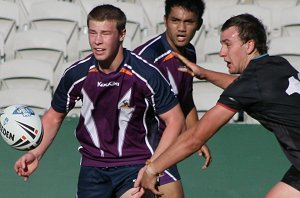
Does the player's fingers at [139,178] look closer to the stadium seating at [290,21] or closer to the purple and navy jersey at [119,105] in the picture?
the purple and navy jersey at [119,105]

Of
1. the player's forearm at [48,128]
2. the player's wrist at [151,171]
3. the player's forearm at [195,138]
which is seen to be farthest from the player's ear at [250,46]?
the player's forearm at [48,128]

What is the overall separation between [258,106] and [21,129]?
5.19ft

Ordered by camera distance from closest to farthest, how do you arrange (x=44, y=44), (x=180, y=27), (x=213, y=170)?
(x=180, y=27) < (x=213, y=170) < (x=44, y=44)

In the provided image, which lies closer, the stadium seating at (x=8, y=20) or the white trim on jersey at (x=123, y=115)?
the white trim on jersey at (x=123, y=115)

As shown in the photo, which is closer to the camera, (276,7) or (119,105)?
(119,105)

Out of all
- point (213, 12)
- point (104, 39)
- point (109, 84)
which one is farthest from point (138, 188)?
Result: point (213, 12)

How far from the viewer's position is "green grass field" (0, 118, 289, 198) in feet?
25.6

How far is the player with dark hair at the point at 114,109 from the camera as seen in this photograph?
5.29m

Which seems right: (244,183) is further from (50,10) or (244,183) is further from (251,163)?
(50,10)

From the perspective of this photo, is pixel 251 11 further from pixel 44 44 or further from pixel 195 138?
pixel 195 138

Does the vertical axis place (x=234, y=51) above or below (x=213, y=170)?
above

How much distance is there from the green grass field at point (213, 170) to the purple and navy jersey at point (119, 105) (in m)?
2.38

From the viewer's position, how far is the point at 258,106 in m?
4.69

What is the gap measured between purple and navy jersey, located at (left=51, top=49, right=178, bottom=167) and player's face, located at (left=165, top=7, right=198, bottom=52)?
20.9 inches
